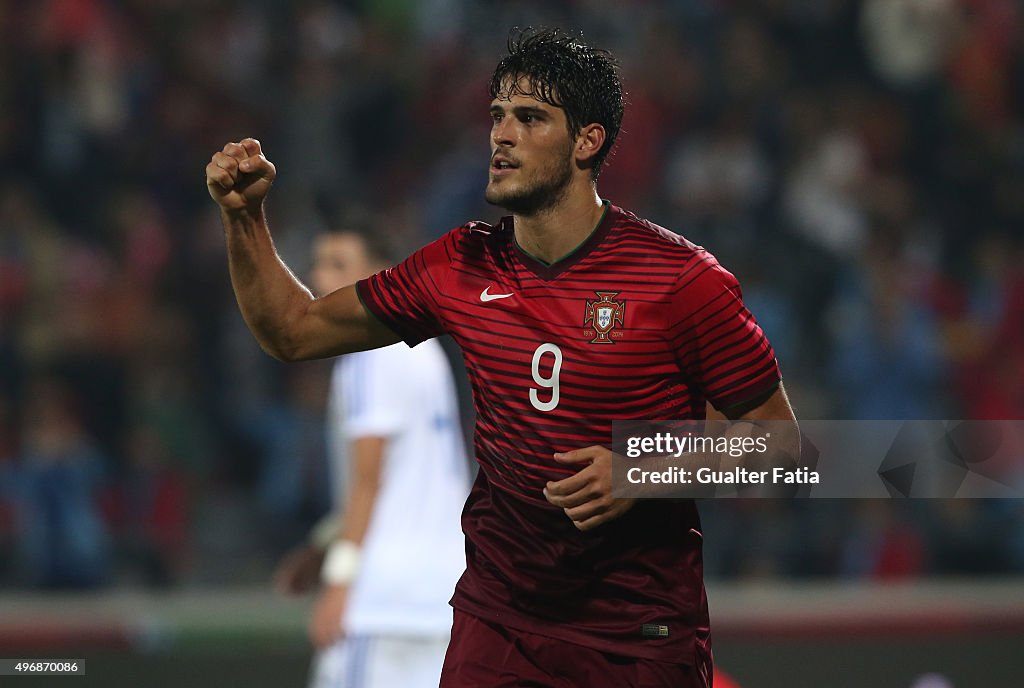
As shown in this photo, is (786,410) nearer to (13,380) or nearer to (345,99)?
(13,380)

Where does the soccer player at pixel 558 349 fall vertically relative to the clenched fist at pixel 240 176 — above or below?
below

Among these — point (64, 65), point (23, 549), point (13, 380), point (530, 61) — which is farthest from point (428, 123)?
point (530, 61)

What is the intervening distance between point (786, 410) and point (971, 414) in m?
5.83

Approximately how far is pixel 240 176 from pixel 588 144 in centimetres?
82

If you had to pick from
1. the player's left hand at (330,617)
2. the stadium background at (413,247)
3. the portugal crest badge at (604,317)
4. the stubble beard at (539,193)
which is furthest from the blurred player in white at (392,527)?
the stadium background at (413,247)

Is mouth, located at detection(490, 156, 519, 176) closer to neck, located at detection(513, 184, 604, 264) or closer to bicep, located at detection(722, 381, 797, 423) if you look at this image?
neck, located at detection(513, 184, 604, 264)

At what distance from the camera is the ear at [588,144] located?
369 centimetres

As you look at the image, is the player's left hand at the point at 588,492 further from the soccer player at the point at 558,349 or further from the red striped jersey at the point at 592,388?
the red striped jersey at the point at 592,388

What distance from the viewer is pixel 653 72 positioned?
33.2 feet

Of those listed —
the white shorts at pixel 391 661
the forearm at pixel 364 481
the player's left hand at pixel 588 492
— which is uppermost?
the forearm at pixel 364 481

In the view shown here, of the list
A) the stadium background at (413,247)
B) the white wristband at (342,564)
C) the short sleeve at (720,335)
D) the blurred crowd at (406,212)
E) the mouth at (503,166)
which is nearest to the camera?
the short sleeve at (720,335)

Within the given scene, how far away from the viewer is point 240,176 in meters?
3.58

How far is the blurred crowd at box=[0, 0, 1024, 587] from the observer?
8352mm

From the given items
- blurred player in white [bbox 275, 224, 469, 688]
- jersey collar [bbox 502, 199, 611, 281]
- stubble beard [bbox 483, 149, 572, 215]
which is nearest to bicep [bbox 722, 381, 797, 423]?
jersey collar [bbox 502, 199, 611, 281]
